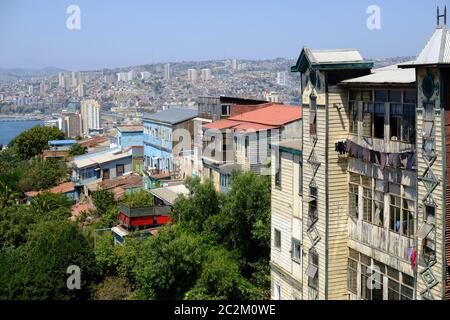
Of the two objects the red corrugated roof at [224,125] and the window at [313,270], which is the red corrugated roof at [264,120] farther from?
the window at [313,270]

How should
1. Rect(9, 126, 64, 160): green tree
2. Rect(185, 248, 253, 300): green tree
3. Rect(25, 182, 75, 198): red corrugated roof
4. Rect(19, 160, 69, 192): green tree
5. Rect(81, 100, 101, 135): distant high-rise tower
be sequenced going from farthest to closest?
1. Rect(81, 100, 101, 135): distant high-rise tower
2. Rect(9, 126, 64, 160): green tree
3. Rect(19, 160, 69, 192): green tree
4. Rect(25, 182, 75, 198): red corrugated roof
5. Rect(185, 248, 253, 300): green tree

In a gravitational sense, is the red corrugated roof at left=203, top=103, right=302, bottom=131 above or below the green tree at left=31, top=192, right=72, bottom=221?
above

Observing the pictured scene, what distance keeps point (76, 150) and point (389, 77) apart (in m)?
46.0

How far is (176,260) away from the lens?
18.8 metres

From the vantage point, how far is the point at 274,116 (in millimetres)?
27328

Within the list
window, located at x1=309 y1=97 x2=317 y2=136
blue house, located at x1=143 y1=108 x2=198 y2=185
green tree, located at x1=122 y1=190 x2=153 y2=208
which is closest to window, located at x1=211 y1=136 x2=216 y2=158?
green tree, located at x1=122 y1=190 x2=153 y2=208

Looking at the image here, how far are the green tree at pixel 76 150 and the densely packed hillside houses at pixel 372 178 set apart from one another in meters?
41.7

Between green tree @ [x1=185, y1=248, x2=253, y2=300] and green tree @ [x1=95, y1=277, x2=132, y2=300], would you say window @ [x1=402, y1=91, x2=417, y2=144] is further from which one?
green tree @ [x1=95, y1=277, x2=132, y2=300]

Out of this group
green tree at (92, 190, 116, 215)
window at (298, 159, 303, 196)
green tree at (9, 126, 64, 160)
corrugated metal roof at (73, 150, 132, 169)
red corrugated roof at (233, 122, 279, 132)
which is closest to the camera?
window at (298, 159, 303, 196)

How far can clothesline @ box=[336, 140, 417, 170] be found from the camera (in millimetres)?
11195

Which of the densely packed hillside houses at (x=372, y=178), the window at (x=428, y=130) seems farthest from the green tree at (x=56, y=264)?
the window at (x=428, y=130)

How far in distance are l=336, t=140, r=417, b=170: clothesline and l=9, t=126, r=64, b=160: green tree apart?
51882mm
